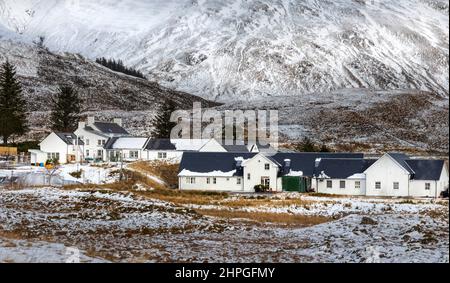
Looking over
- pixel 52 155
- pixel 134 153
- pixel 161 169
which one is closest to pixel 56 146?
pixel 52 155

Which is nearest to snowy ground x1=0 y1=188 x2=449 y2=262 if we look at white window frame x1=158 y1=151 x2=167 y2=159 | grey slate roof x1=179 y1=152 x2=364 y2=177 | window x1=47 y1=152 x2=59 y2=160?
grey slate roof x1=179 y1=152 x2=364 y2=177

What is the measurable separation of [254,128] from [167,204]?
368 ft

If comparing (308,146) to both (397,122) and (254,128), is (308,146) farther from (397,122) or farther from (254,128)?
(397,122)

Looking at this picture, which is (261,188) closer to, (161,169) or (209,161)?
(209,161)

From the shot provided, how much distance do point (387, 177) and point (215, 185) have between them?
1754 cm

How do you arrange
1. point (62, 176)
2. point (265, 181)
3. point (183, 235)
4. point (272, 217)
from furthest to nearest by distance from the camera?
point (265, 181) < point (62, 176) < point (272, 217) < point (183, 235)

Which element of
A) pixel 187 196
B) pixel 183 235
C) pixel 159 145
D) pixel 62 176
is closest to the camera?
pixel 183 235

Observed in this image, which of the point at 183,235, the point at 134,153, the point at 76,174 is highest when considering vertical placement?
the point at 134,153

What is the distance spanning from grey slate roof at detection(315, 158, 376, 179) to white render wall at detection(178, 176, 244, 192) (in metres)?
8.55

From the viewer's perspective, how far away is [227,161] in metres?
67.9

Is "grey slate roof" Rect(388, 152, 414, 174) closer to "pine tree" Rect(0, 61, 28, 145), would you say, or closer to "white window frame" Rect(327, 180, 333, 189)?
"white window frame" Rect(327, 180, 333, 189)

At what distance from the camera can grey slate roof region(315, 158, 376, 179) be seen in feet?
207

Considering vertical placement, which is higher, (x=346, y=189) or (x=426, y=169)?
(x=426, y=169)
